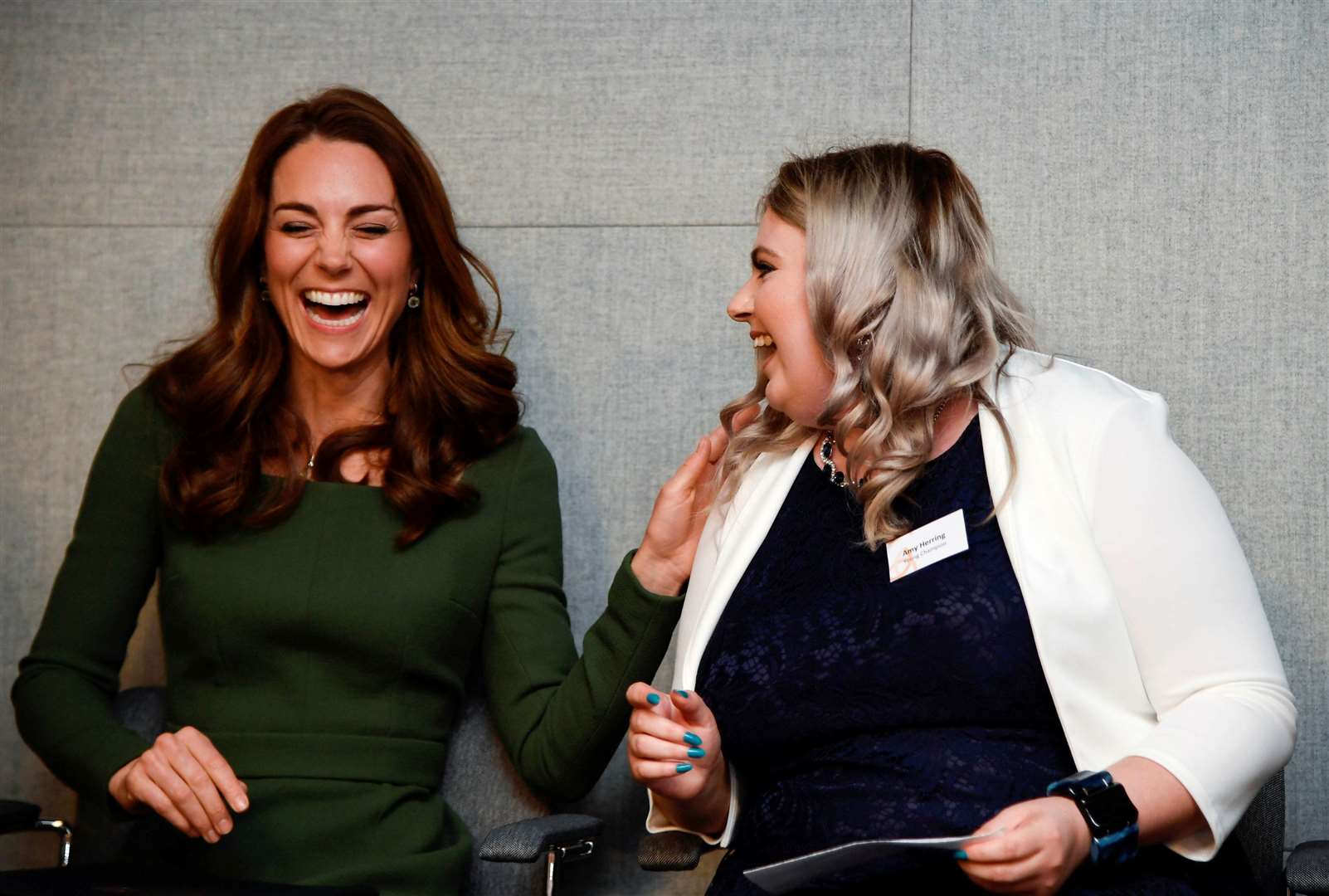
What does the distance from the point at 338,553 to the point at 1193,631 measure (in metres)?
1.41

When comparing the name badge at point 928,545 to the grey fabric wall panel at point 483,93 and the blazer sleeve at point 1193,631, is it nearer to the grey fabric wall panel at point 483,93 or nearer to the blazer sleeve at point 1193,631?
the blazer sleeve at point 1193,631

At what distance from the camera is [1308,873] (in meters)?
1.69

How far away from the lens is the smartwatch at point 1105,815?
148 cm

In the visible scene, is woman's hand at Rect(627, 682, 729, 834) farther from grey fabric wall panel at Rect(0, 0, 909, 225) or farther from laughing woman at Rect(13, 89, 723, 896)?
grey fabric wall panel at Rect(0, 0, 909, 225)

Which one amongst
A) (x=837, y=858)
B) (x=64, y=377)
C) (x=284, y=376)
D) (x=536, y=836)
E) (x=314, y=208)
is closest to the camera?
(x=837, y=858)

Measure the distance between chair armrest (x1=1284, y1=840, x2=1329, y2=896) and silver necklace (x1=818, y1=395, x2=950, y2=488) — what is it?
73 cm

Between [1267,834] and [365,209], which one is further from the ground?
[365,209]

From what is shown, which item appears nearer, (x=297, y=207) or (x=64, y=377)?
(x=297, y=207)

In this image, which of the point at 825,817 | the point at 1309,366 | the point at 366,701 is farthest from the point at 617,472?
the point at 1309,366

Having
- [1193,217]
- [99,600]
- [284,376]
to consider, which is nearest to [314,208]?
[284,376]

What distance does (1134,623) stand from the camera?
167 centimetres

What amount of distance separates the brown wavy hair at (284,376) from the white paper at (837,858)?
1094 millimetres

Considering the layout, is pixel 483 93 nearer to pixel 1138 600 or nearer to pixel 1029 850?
pixel 1138 600

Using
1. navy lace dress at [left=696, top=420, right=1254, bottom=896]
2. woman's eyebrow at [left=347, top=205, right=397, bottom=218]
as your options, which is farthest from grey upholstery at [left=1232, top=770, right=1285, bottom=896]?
woman's eyebrow at [left=347, top=205, right=397, bottom=218]
